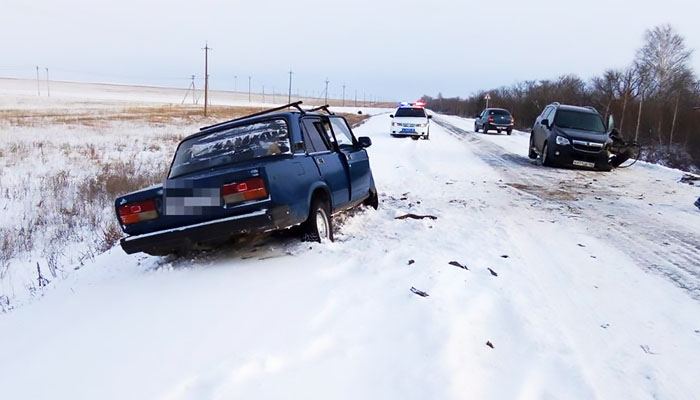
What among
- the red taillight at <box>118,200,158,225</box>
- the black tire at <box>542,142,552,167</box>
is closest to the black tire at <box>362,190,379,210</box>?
the red taillight at <box>118,200,158,225</box>

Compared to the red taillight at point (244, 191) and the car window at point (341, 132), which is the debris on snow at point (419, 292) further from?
the car window at point (341, 132)

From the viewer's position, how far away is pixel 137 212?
529cm

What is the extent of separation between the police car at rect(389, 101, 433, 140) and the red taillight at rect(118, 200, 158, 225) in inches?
819

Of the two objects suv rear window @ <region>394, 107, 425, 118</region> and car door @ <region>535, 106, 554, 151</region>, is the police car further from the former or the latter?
car door @ <region>535, 106, 554, 151</region>

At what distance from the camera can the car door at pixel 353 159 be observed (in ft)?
23.2

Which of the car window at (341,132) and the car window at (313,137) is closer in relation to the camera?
the car window at (313,137)

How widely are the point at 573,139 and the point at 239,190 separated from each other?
483 inches

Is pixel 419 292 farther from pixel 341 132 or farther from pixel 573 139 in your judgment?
pixel 573 139

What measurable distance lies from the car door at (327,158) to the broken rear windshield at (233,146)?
0.38 meters

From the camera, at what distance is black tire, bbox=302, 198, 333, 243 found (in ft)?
18.5

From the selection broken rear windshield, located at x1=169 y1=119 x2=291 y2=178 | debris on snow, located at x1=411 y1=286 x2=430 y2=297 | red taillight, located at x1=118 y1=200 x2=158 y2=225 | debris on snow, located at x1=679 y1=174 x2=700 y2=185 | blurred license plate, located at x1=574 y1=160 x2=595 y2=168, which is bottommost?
debris on snow, located at x1=411 y1=286 x2=430 y2=297

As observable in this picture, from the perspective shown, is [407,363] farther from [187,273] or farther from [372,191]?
[372,191]

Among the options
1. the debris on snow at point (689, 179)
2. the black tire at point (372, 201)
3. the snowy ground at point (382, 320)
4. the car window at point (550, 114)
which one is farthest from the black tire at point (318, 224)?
the car window at point (550, 114)

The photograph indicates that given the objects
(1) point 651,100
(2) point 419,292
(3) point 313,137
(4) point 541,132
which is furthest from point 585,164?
(1) point 651,100
